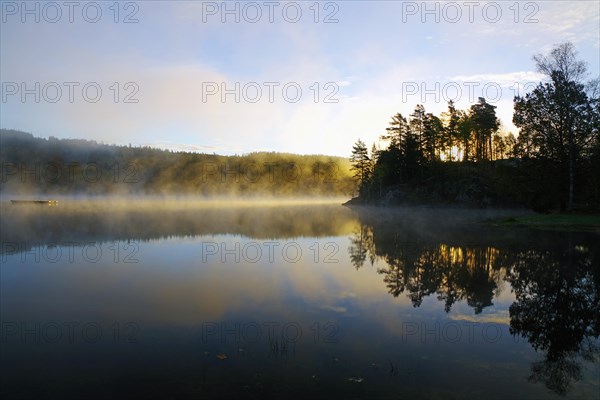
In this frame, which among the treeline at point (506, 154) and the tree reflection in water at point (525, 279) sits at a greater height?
the treeline at point (506, 154)

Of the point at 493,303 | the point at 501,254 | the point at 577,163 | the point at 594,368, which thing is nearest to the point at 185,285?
the point at 493,303

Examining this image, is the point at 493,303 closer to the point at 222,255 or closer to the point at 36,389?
the point at 36,389

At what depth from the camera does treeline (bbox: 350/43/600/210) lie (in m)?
45.8

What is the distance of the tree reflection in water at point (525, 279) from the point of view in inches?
389

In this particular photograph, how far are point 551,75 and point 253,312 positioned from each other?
50257mm

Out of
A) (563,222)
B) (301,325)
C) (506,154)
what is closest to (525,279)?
(301,325)

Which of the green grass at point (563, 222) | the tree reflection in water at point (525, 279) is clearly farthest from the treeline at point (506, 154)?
the tree reflection in water at point (525, 279)

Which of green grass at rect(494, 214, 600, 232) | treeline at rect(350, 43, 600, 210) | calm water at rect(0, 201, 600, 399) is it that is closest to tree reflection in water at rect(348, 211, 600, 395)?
calm water at rect(0, 201, 600, 399)

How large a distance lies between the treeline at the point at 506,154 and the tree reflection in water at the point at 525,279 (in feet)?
59.6

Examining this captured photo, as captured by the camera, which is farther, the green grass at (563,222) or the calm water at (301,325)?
the green grass at (563,222)

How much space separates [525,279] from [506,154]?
78.6 metres

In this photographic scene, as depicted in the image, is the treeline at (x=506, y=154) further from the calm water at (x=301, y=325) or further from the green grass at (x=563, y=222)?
the calm water at (x=301, y=325)

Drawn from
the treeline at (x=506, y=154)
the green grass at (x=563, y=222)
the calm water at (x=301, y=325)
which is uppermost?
the treeline at (x=506, y=154)

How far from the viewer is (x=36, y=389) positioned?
7.51m
